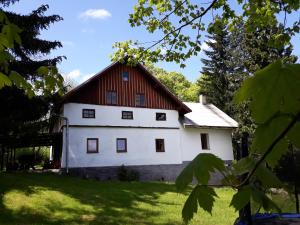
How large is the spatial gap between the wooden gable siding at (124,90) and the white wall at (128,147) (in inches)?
81.1

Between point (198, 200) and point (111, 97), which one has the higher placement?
point (111, 97)

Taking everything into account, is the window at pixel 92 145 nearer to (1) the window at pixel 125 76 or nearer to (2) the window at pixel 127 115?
(2) the window at pixel 127 115

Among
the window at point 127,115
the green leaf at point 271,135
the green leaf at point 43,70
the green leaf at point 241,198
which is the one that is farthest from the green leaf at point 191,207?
the window at point 127,115

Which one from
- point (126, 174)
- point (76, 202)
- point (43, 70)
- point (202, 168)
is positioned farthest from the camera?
point (126, 174)

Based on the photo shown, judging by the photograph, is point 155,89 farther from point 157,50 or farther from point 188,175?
point 188,175

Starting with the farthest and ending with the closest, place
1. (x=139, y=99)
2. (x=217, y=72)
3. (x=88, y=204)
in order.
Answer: (x=217, y=72), (x=139, y=99), (x=88, y=204)

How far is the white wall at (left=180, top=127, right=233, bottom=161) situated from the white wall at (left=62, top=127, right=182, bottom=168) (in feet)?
2.43

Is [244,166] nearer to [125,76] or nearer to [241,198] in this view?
[241,198]

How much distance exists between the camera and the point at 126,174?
24.5m

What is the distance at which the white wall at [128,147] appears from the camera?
2369 centimetres

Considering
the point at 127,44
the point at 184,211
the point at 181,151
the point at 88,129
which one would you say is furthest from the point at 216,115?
the point at 184,211

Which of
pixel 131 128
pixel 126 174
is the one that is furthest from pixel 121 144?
pixel 126 174

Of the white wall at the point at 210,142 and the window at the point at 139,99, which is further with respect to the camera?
the white wall at the point at 210,142

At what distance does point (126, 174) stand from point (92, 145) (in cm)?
315
